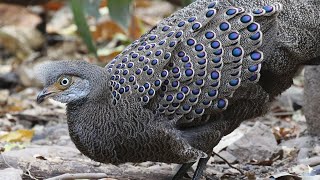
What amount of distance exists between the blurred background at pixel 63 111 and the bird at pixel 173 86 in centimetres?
44

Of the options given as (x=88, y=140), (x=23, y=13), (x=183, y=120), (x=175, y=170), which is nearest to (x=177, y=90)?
(x=183, y=120)

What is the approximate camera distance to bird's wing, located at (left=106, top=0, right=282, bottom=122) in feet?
16.6

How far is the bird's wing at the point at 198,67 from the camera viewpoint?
199 inches

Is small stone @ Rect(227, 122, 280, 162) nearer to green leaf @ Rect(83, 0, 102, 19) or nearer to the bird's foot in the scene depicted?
the bird's foot

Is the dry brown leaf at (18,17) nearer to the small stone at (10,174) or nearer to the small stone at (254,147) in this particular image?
the small stone at (254,147)

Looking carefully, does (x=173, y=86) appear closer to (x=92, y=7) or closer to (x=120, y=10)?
(x=120, y=10)

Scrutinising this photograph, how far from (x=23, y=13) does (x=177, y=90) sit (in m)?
6.77

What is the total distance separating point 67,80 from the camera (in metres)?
5.10

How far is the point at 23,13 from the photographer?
11.4 metres

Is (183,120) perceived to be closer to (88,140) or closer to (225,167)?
(88,140)

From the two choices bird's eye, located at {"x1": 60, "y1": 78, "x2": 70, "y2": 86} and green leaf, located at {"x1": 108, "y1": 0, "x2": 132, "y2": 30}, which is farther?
green leaf, located at {"x1": 108, "y1": 0, "x2": 132, "y2": 30}

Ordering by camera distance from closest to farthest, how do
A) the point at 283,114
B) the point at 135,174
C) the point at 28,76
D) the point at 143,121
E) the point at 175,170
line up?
the point at 143,121 → the point at 135,174 → the point at 175,170 → the point at 283,114 → the point at 28,76

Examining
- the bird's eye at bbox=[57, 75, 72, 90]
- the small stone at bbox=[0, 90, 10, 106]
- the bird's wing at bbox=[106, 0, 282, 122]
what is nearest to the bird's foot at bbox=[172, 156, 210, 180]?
the bird's wing at bbox=[106, 0, 282, 122]

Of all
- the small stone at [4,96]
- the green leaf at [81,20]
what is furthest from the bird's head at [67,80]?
the small stone at [4,96]
